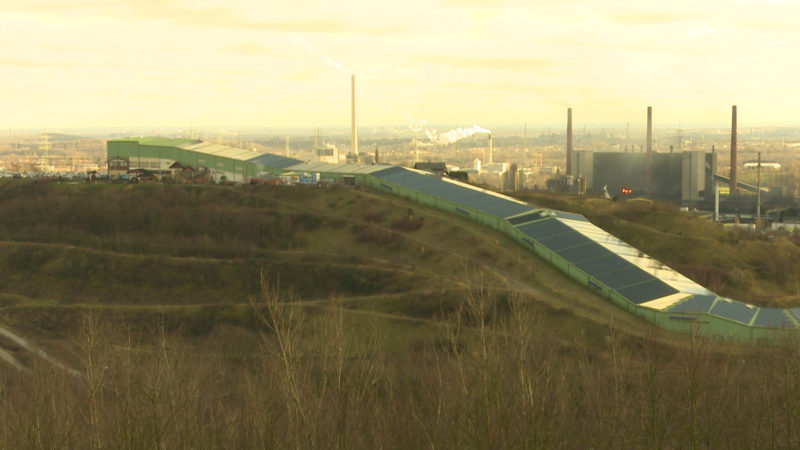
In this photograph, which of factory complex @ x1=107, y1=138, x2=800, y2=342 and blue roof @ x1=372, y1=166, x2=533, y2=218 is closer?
factory complex @ x1=107, y1=138, x2=800, y2=342

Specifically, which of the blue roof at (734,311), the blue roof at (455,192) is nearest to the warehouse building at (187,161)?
the blue roof at (455,192)

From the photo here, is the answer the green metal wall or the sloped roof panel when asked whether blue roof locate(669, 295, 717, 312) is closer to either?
the green metal wall

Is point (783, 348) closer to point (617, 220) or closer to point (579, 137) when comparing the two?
point (617, 220)

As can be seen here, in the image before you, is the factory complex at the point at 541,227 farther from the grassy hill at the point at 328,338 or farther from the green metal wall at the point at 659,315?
the grassy hill at the point at 328,338

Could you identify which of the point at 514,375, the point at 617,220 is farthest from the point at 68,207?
the point at 514,375

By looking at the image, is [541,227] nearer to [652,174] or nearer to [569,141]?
Result: [652,174]

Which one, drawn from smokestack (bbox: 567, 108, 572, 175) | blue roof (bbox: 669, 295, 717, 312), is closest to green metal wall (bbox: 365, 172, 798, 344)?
blue roof (bbox: 669, 295, 717, 312)
